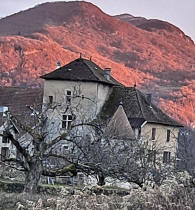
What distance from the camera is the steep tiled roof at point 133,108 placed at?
198ft

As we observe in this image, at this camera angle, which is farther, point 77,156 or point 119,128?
point 119,128

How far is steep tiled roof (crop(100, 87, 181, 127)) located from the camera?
60.2 metres

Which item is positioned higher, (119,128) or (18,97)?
(18,97)

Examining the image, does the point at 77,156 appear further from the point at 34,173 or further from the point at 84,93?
the point at 84,93

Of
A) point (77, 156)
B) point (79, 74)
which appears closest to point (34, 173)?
point (77, 156)

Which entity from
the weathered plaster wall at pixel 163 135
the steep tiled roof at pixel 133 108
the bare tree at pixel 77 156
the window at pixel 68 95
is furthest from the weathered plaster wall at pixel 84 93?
the bare tree at pixel 77 156

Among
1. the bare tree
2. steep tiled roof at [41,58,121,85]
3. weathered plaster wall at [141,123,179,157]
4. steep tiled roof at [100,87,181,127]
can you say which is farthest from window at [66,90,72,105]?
weathered plaster wall at [141,123,179,157]

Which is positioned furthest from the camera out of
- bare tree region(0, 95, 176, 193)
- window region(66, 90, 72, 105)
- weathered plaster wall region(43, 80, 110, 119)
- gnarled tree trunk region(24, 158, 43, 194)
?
weathered plaster wall region(43, 80, 110, 119)

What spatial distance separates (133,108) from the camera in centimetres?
6125

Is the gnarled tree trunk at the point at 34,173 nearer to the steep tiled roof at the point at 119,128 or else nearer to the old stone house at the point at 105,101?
the steep tiled roof at the point at 119,128

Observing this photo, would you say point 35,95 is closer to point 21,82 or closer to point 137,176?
point 137,176

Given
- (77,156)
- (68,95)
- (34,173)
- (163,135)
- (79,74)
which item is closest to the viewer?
(34,173)

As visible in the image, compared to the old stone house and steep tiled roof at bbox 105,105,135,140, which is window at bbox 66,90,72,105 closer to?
the old stone house

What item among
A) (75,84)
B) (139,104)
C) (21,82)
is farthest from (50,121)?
(21,82)
